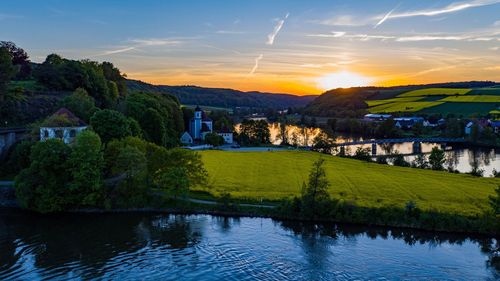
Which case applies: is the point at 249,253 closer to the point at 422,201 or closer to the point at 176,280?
the point at 176,280

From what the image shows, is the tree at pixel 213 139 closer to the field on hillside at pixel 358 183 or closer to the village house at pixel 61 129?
the field on hillside at pixel 358 183

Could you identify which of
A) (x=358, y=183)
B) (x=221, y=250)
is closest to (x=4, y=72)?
(x=221, y=250)

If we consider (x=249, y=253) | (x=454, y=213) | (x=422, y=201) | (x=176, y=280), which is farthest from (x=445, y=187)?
(x=176, y=280)

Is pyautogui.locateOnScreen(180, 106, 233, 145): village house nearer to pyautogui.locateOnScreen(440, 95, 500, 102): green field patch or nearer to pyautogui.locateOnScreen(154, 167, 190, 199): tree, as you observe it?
pyautogui.locateOnScreen(154, 167, 190, 199): tree

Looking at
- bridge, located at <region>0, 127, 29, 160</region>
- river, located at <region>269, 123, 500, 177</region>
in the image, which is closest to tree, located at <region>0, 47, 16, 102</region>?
bridge, located at <region>0, 127, 29, 160</region>

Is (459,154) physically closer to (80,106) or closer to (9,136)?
(80,106)

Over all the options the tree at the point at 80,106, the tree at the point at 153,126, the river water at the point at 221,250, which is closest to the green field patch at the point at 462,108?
the tree at the point at 153,126
